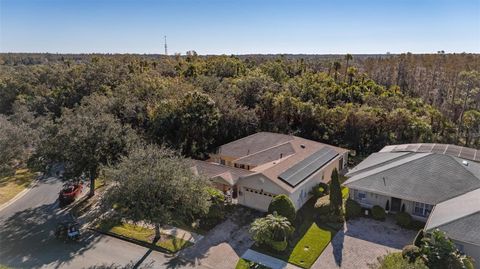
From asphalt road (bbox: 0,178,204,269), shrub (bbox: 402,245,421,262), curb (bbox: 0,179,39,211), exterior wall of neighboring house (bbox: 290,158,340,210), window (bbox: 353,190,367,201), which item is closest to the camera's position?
shrub (bbox: 402,245,421,262)

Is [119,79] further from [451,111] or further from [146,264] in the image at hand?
[451,111]

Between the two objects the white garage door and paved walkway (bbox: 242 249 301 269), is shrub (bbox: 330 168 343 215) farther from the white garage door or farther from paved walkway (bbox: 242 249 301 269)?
paved walkway (bbox: 242 249 301 269)

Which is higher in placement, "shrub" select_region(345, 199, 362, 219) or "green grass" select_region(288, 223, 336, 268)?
"shrub" select_region(345, 199, 362, 219)

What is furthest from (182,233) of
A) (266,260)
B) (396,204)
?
(396,204)

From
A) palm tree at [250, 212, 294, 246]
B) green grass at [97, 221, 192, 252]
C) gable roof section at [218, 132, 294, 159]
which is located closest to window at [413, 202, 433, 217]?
palm tree at [250, 212, 294, 246]

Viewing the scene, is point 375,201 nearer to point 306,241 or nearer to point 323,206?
point 323,206

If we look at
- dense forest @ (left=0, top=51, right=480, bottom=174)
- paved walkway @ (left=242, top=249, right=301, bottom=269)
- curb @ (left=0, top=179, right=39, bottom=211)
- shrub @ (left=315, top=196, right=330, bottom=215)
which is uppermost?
dense forest @ (left=0, top=51, right=480, bottom=174)

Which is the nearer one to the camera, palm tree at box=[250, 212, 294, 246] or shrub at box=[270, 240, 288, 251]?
shrub at box=[270, 240, 288, 251]
